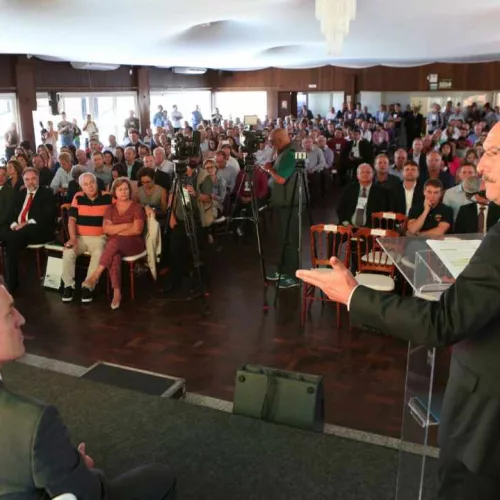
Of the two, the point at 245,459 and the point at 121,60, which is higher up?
the point at 121,60

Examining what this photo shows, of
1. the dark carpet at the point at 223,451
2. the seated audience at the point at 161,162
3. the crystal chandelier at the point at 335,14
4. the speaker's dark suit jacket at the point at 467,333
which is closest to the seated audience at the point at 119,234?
the dark carpet at the point at 223,451

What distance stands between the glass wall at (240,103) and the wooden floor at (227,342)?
1370cm

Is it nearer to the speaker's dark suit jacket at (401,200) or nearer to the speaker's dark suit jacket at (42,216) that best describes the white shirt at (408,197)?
the speaker's dark suit jacket at (401,200)

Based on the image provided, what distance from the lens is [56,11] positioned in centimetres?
580

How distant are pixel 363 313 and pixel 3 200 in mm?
5343

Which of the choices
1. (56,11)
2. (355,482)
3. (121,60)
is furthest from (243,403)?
(121,60)

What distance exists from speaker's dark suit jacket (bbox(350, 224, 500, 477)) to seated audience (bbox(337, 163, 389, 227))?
3818 millimetres

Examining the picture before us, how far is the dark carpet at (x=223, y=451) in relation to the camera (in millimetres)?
2426

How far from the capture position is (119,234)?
16.7 feet

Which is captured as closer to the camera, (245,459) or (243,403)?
(245,459)

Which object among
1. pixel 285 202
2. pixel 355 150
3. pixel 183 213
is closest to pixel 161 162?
pixel 183 213

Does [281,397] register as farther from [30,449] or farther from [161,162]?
[161,162]

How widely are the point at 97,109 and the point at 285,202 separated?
31.7ft

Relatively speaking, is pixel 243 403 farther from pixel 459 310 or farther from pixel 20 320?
pixel 459 310
